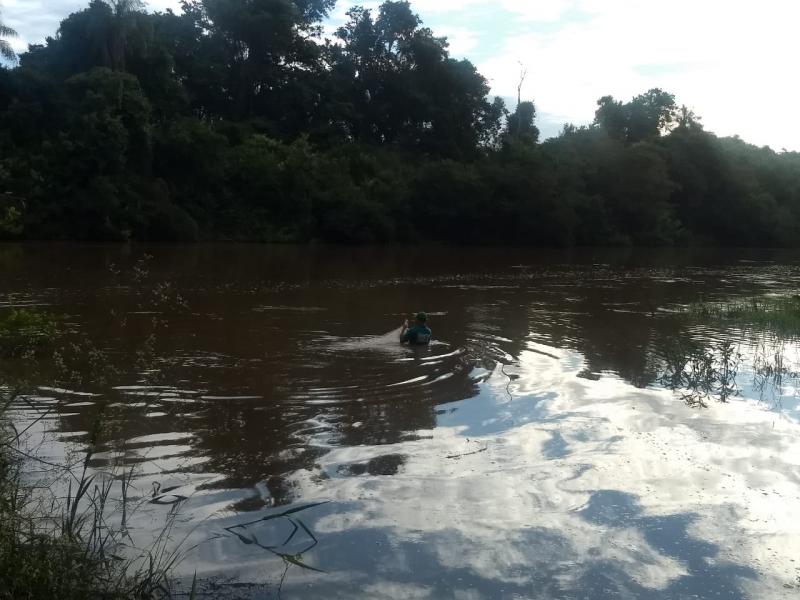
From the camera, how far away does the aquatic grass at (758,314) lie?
16609 mm

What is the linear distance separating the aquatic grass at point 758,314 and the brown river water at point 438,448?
1518mm

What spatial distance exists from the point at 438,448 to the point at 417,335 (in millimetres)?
5753

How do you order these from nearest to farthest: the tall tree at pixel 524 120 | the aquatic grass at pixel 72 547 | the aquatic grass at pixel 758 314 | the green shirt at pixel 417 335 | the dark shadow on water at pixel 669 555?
the aquatic grass at pixel 72 547 < the dark shadow on water at pixel 669 555 < the green shirt at pixel 417 335 < the aquatic grass at pixel 758 314 < the tall tree at pixel 524 120

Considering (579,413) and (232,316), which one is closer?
(579,413)

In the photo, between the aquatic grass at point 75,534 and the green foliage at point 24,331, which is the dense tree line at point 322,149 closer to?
the green foliage at point 24,331

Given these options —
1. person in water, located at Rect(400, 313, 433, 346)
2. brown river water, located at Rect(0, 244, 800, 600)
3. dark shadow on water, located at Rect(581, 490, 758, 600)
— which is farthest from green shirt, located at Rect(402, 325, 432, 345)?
dark shadow on water, located at Rect(581, 490, 758, 600)

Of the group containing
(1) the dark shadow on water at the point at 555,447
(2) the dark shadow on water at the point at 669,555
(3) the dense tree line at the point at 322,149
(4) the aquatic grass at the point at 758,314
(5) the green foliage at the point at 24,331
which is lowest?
(2) the dark shadow on water at the point at 669,555

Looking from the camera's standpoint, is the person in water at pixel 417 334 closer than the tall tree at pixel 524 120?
Yes

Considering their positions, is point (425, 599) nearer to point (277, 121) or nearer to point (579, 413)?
point (579, 413)

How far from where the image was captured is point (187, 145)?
1743 inches

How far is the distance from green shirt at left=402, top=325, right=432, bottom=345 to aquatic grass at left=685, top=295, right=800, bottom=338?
7621mm

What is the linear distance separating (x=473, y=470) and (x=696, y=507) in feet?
6.21

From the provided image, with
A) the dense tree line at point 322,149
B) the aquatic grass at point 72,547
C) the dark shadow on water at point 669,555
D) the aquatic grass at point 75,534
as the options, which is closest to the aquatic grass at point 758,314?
the dark shadow on water at point 669,555

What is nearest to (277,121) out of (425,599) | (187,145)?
(187,145)
